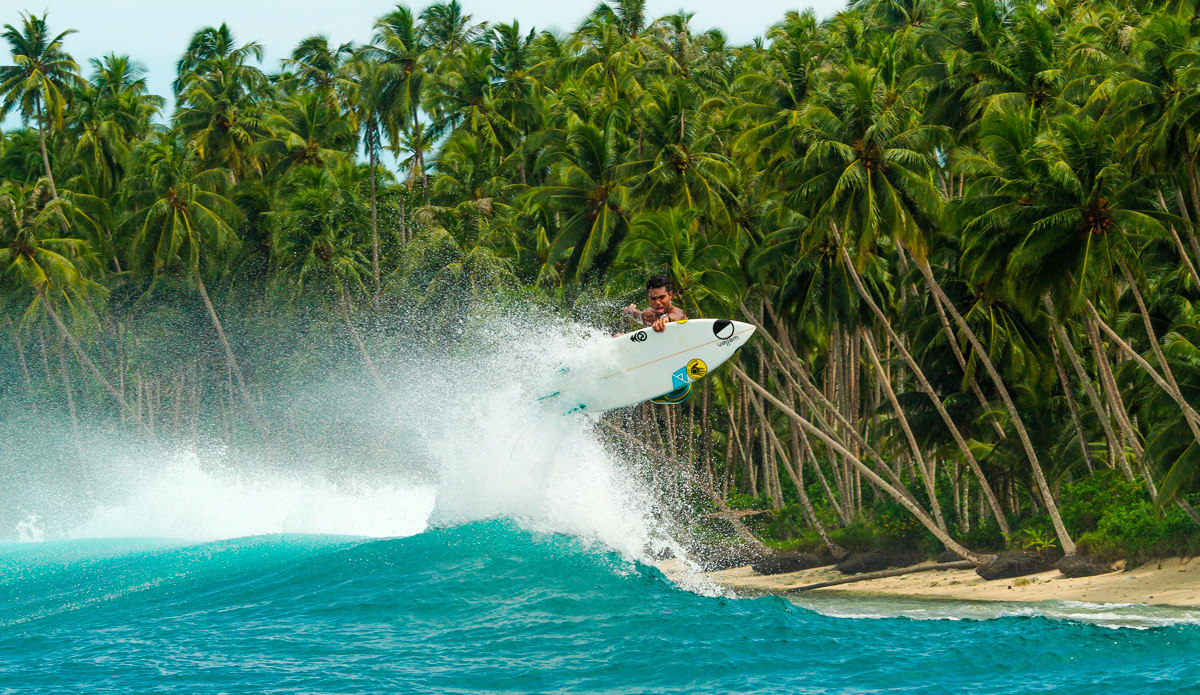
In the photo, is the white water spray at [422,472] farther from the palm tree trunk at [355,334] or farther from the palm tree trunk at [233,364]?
the palm tree trunk at [233,364]

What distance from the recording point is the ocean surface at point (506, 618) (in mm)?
10516

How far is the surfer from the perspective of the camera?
14.1 metres

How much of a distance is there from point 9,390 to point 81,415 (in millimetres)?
3815

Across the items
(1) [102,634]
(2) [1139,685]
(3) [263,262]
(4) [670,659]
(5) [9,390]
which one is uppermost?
(3) [263,262]

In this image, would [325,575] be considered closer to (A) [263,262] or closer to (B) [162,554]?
(B) [162,554]

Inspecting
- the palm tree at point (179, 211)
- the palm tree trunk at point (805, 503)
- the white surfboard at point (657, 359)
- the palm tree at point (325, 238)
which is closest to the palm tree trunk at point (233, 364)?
the palm tree at point (179, 211)

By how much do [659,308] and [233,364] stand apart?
1130 inches

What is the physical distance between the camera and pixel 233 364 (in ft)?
128

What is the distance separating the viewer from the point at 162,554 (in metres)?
18.5

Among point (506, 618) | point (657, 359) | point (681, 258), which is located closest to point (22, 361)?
point (681, 258)

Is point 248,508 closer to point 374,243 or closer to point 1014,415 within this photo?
point 374,243

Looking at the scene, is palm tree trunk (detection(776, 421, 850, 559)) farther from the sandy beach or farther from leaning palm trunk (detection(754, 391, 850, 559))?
the sandy beach

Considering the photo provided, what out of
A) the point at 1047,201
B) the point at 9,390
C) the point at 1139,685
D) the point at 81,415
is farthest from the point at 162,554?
the point at 9,390

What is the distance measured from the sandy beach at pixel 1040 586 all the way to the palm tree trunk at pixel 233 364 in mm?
21468
